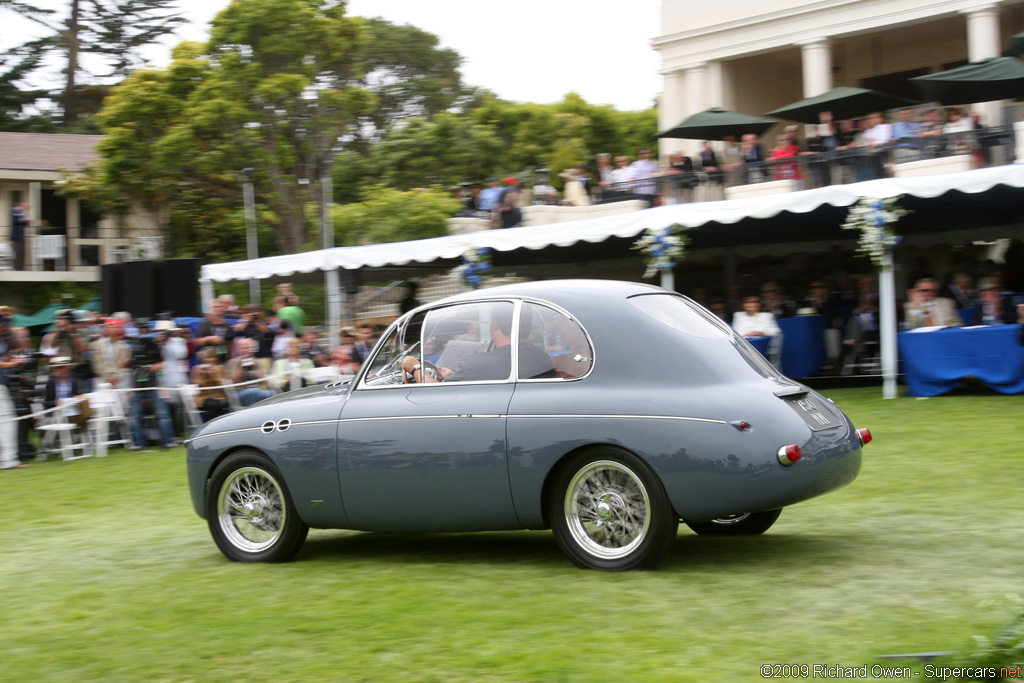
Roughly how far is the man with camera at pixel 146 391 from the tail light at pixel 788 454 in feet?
37.7

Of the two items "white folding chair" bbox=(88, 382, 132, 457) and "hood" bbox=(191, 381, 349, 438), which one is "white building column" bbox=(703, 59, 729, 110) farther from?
"hood" bbox=(191, 381, 349, 438)

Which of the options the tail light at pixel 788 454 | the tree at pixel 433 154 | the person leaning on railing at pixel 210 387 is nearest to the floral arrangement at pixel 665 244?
the person leaning on railing at pixel 210 387

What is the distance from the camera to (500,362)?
22.0ft

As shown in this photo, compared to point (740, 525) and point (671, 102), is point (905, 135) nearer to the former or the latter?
point (740, 525)

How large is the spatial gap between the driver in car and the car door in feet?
0.04

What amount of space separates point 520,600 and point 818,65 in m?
26.6

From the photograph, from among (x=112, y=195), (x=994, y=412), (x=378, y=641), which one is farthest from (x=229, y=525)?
(x=112, y=195)

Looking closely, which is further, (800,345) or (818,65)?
(818,65)

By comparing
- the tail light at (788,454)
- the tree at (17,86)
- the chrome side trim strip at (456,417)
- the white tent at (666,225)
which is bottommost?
the tail light at (788,454)

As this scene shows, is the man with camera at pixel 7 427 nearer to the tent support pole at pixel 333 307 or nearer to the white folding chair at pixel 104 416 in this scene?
the white folding chair at pixel 104 416

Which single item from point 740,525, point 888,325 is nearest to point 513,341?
point 740,525

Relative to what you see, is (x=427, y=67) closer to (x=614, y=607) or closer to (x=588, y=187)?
(x=588, y=187)

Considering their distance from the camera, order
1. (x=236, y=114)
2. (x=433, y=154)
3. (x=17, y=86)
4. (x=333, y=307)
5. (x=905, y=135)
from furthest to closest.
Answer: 1. (x=17, y=86)
2. (x=433, y=154)
3. (x=236, y=114)
4. (x=333, y=307)
5. (x=905, y=135)

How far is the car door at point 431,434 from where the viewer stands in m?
6.48
